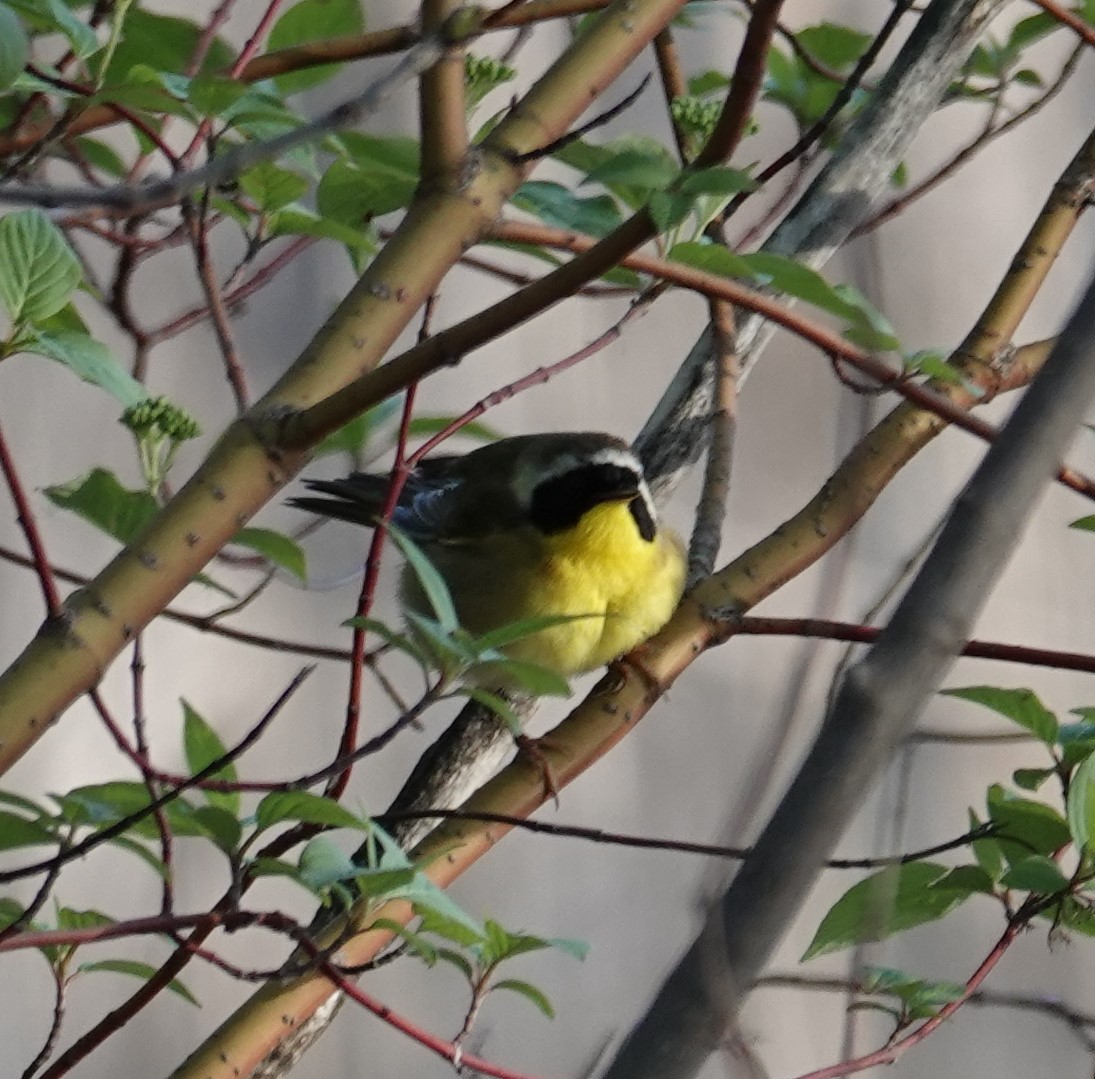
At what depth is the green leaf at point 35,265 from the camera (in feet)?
1.96

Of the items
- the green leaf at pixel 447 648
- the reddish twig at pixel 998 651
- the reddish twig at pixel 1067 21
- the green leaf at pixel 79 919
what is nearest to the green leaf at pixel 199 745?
the green leaf at pixel 79 919

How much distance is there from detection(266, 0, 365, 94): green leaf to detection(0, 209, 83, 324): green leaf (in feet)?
0.79

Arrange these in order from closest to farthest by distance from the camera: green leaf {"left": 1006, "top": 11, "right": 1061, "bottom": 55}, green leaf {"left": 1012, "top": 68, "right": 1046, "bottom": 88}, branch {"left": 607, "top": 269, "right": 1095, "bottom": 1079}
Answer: branch {"left": 607, "top": 269, "right": 1095, "bottom": 1079}, green leaf {"left": 1006, "top": 11, "right": 1061, "bottom": 55}, green leaf {"left": 1012, "top": 68, "right": 1046, "bottom": 88}

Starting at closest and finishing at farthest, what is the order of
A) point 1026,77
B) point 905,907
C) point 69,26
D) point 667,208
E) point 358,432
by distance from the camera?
point 667,208, point 69,26, point 905,907, point 358,432, point 1026,77

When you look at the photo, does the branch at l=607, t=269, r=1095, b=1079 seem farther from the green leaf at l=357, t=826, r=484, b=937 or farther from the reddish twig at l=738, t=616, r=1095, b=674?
the reddish twig at l=738, t=616, r=1095, b=674

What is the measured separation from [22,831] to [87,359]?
0.20 metres

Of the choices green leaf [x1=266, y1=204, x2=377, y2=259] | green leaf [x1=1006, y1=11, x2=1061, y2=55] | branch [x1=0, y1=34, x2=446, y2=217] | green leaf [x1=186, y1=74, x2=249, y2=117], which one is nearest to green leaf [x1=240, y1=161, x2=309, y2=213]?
green leaf [x1=266, y1=204, x2=377, y2=259]

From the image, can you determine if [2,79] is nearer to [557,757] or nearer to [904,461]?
[557,757]

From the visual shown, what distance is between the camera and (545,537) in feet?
4.13

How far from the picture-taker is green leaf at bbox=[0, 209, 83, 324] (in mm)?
598

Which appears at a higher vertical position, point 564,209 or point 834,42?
point 834,42

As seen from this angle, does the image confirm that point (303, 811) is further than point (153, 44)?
No

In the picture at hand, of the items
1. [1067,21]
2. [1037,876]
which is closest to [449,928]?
[1037,876]

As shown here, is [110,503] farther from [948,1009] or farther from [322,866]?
[948,1009]
